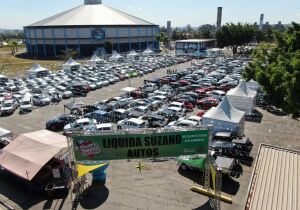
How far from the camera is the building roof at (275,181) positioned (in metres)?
14.0

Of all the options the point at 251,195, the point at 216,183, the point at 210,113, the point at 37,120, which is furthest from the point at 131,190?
the point at 37,120

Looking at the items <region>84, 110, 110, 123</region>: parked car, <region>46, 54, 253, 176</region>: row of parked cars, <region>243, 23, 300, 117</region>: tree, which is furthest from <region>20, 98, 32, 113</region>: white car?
<region>243, 23, 300, 117</region>: tree

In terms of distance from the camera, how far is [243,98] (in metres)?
32.8

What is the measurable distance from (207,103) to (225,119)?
10380 millimetres

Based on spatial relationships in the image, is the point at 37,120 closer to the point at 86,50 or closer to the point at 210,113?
the point at 210,113

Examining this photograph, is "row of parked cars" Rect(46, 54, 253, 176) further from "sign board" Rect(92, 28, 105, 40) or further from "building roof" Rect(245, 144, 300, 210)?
"sign board" Rect(92, 28, 105, 40)

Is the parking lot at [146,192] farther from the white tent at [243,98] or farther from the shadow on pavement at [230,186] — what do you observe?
the white tent at [243,98]

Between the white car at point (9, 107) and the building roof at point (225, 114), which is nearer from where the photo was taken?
the building roof at point (225, 114)

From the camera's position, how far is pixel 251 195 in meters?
14.6

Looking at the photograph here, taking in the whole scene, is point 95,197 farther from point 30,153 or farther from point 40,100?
point 40,100

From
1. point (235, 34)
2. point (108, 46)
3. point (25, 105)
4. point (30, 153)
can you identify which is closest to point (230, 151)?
point (30, 153)

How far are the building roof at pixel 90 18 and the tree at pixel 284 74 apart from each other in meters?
86.3

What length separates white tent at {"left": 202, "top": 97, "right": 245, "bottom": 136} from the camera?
83.5 ft

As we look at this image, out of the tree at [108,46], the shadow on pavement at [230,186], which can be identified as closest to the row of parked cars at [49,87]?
the shadow on pavement at [230,186]
